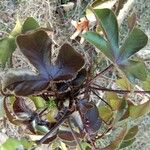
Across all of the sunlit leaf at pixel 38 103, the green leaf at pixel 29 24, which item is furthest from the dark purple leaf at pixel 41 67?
the sunlit leaf at pixel 38 103

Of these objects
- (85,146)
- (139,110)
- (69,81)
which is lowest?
(85,146)

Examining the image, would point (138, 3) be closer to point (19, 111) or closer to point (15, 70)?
point (19, 111)

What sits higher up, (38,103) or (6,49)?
(6,49)

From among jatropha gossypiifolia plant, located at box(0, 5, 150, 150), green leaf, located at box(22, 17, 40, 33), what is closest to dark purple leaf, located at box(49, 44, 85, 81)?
jatropha gossypiifolia plant, located at box(0, 5, 150, 150)

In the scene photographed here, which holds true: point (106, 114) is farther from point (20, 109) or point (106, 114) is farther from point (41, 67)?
point (41, 67)

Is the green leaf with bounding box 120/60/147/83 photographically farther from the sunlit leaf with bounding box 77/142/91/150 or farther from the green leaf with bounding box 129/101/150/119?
the sunlit leaf with bounding box 77/142/91/150

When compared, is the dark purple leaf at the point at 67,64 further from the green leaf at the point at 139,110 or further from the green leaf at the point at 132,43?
the green leaf at the point at 139,110

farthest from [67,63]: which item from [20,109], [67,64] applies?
[20,109]
